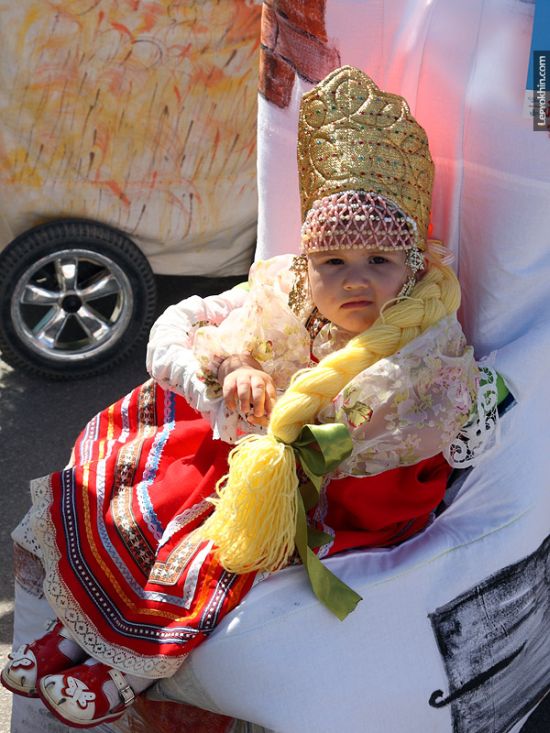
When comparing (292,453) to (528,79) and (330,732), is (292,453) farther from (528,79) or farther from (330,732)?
(528,79)

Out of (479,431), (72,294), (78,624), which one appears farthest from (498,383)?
(72,294)

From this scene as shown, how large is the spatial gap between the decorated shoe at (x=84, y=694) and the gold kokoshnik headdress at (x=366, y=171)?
0.86m

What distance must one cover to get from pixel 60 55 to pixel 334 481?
1.85 meters

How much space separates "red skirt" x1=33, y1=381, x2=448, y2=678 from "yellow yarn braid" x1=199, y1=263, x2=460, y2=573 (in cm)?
9

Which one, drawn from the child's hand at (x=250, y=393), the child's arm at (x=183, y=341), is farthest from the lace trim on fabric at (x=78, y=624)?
the child's hand at (x=250, y=393)

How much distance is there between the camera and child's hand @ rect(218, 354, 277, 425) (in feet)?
5.90

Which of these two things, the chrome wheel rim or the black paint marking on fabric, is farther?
the chrome wheel rim

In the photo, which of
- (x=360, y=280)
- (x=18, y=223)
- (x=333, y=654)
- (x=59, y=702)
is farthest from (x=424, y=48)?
(x=18, y=223)

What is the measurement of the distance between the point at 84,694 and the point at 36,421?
5.71ft

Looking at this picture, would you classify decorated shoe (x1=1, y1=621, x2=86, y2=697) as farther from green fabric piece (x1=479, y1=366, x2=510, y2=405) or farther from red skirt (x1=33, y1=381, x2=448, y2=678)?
green fabric piece (x1=479, y1=366, x2=510, y2=405)

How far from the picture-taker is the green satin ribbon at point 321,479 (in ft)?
5.54

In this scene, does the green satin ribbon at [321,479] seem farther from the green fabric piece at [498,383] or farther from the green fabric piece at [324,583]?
the green fabric piece at [498,383]

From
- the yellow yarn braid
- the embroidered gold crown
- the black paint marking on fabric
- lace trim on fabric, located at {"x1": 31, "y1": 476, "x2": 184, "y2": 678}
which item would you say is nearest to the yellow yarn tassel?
the yellow yarn braid

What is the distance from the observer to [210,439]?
2045mm
